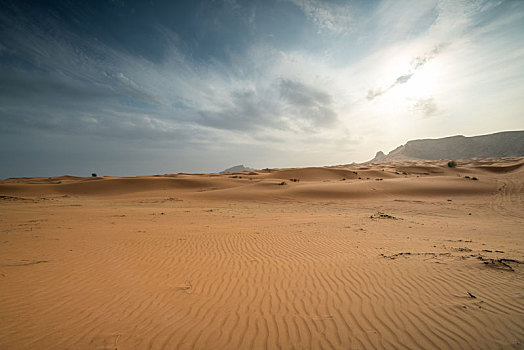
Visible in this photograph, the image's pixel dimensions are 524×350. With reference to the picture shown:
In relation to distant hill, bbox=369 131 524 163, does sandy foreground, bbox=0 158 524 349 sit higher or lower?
lower

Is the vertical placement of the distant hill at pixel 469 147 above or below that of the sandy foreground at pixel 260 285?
above

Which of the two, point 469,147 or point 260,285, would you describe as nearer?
point 260,285

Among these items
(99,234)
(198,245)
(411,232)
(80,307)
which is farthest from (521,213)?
(99,234)

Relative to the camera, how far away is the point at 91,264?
4.70 m

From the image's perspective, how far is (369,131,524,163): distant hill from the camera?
73938 millimetres

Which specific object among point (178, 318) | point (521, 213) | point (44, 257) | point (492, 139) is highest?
point (492, 139)

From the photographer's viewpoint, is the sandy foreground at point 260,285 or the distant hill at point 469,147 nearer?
the sandy foreground at point 260,285

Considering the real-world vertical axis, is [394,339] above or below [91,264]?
below

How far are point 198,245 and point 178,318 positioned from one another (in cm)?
328

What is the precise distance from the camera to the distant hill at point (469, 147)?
73938 mm

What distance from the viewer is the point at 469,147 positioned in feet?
284

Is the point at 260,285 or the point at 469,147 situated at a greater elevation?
the point at 469,147

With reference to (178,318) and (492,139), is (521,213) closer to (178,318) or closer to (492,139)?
(178,318)

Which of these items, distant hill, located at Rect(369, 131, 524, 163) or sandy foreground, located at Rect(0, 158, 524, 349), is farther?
distant hill, located at Rect(369, 131, 524, 163)
